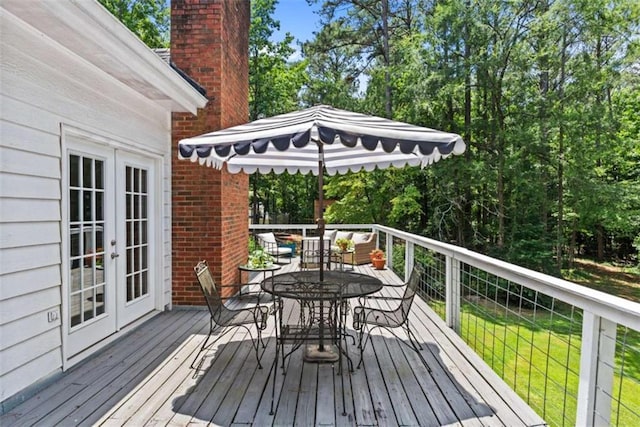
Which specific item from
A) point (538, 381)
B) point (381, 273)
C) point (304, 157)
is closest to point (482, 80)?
point (381, 273)

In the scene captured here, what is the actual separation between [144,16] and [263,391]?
16.8 meters

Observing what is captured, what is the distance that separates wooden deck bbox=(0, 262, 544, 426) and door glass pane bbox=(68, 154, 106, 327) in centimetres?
48

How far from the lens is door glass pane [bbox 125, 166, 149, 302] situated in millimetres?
4199

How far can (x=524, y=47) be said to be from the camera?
38.4 ft

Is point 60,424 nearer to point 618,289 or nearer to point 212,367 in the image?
point 212,367

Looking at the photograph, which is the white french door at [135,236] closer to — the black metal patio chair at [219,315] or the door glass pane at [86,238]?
the door glass pane at [86,238]

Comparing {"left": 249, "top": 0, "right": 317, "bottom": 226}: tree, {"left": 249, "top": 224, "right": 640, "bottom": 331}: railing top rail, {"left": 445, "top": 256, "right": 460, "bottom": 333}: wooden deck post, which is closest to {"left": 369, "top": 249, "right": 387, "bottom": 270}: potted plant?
{"left": 445, "top": 256, "right": 460, "bottom": 333}: wooden deck post

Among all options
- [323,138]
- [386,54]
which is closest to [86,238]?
[323,138]

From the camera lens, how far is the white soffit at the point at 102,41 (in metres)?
2.39

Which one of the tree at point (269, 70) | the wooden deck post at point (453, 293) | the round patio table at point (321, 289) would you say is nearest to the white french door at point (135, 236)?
the round patio table at point (321, 289)

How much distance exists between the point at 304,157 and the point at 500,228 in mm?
10462

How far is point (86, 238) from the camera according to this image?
347 cm

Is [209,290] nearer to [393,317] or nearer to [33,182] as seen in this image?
[33,182]

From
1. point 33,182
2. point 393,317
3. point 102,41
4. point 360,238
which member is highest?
point 102,41
